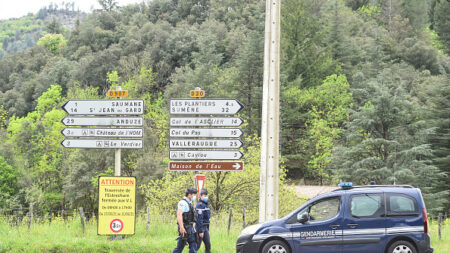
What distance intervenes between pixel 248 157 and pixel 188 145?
20.1 m

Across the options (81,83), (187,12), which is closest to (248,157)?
(81,83)

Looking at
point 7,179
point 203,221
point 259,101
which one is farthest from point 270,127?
point 7,179

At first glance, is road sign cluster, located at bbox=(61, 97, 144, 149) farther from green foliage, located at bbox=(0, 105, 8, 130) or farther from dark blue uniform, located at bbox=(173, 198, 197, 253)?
green foliage, located at bbox=(0, 105, 8, 130)

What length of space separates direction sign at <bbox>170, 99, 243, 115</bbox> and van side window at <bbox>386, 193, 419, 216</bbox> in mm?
4976

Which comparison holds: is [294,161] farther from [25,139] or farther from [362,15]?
[362,15]

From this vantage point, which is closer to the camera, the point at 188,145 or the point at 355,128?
the point at 188,145

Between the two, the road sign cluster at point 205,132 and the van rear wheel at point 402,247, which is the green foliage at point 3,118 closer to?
the road sign cluster at point 205,132

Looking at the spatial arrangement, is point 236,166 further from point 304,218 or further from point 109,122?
point 109,122

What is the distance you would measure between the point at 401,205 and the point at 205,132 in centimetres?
570

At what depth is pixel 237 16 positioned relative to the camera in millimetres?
116812

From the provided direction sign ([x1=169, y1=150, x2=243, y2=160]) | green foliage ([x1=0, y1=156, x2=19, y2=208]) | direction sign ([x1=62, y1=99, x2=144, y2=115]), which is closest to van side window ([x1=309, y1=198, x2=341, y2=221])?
direction sign ([x1=169, y1=150, x2=243, y2=160])

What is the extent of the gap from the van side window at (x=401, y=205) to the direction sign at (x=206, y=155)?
4484mm

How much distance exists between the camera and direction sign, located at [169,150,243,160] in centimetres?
1429

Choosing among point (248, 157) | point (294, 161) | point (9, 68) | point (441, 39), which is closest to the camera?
point (248, 157)
